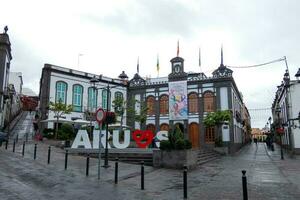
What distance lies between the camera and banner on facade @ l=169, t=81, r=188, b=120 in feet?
111

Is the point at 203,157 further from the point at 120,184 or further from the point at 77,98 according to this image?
the point at 77,98

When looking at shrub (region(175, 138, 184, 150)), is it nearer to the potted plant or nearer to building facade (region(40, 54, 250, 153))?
the potted plant

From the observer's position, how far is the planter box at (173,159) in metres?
14.9

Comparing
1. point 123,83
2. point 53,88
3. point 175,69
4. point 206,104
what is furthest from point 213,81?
point 53,88

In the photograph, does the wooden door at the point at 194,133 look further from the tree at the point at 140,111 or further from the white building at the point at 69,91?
the white building at the point at 69,91

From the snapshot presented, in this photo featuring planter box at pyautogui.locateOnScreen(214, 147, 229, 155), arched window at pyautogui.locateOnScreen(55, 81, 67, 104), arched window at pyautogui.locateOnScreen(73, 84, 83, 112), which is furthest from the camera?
arched window at pyautogui.locateOnScreen(73, 84, 83, 112)

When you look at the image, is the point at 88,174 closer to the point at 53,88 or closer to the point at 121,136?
the point at 121,136

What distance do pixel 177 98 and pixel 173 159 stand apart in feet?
64.2

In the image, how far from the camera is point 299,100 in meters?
27.6

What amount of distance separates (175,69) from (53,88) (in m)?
14.4

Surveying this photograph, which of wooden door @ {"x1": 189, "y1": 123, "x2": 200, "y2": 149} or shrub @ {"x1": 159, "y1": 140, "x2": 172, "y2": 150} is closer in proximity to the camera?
shrub @ {"x1": 159, "y1": 140, "x2": 172, "y2": 150}

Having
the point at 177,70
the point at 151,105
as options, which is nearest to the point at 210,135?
the point at 151,105

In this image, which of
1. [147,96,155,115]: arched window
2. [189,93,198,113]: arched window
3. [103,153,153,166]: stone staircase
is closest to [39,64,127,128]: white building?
[147,96,155,115]: arched window

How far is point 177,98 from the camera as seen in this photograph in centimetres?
3428
